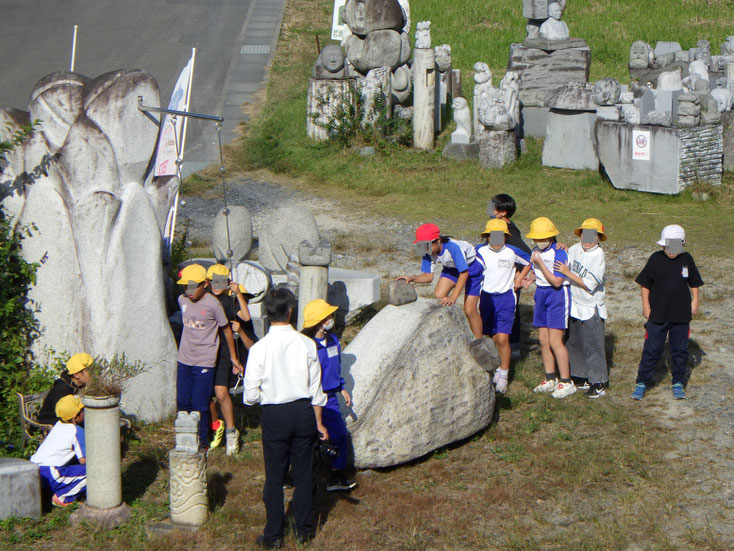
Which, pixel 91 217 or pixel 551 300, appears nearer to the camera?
pixel 91 217

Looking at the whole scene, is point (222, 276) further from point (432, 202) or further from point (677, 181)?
point (677, 181)

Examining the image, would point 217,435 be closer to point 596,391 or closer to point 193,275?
point 193,275

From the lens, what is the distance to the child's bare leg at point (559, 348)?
754cm

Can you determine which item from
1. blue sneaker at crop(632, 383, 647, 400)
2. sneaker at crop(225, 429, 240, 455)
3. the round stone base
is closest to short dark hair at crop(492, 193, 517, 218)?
blue sneaker at crop(632, 383, 647, 400)

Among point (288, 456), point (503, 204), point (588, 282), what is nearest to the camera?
point (288, 456)

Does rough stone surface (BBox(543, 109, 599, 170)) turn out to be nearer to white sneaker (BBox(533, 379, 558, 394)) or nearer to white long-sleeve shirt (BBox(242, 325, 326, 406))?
white sneaker (BBox(533, 379, 558, 394))

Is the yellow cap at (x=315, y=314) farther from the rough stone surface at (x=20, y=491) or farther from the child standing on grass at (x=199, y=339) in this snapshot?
the rough stone surface at (x=20, y=491)

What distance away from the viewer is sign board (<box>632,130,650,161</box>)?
14.0m

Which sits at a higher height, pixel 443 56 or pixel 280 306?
pixel 443 56

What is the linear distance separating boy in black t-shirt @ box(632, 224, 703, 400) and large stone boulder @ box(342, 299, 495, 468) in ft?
5.38

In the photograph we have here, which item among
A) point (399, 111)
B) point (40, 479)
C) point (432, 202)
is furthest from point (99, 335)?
point (399, 111)

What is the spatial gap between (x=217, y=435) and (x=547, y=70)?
45.0 feet

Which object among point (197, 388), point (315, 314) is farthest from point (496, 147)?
point (315, 314)

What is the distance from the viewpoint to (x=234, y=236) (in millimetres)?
9875
